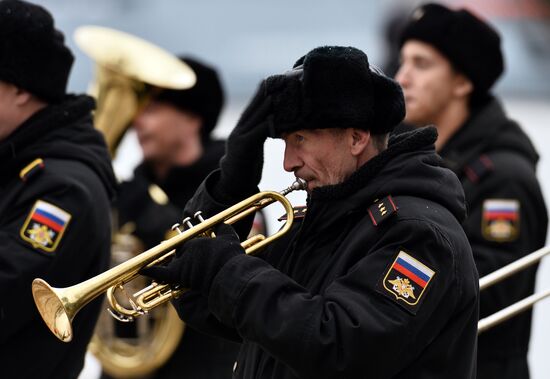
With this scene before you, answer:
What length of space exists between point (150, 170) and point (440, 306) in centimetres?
343

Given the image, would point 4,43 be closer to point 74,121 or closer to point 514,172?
point 74,121

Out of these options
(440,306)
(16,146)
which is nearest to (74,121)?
(16,146)

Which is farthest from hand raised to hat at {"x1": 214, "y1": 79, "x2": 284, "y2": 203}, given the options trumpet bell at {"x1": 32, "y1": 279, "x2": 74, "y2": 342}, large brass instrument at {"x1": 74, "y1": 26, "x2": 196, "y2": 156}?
large brass instrument at {"x1": 74, "y1": 26, "x2": 196, "y2": 156}

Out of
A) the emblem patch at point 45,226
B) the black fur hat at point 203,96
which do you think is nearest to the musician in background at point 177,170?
the black fur hat at point 203,96

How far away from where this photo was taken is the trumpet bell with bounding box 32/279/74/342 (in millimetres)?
3621

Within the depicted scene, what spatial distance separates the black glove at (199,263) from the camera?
11.1 feet

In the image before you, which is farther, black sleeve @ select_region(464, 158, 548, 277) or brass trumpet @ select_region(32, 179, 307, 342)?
black sleeve @ select_region(464, 158, 548, 277)

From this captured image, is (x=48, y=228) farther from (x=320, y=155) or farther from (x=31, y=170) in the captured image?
(x=320, y=155)

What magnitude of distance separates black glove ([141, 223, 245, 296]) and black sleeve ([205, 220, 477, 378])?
0.10ft

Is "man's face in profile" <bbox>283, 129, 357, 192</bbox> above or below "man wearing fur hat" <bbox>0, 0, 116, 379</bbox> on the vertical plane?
above

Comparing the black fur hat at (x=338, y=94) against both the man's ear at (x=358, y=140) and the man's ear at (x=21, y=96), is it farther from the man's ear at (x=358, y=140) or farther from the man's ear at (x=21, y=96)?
the man's ear at (x=21, y=96)

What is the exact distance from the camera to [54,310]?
3.68 meters

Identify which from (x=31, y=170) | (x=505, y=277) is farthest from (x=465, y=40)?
(x=31, y=170)

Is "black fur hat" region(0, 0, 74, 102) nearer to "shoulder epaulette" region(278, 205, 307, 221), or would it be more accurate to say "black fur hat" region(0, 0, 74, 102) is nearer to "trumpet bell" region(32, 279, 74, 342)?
"trumpet bell" region(32, 279, 74, 342)
